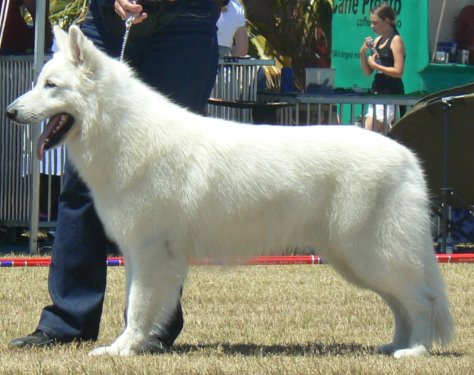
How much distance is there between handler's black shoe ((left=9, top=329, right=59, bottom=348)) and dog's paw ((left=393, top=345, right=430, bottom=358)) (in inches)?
66.2

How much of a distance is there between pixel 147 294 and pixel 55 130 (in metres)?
0.85

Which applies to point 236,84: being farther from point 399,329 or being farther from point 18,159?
point 399,329

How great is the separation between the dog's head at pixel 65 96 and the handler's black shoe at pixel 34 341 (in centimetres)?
100

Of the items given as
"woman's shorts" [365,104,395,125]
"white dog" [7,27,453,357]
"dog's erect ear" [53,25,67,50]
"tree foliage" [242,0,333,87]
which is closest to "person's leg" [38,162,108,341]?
"white dog" [7,27,453,357]

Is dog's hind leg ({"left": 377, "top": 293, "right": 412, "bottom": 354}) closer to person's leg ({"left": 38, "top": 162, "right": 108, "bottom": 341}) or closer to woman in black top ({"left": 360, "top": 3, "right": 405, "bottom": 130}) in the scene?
person's leg ({"left": 38, "top": 162, "right": 108, "bottom": 341})

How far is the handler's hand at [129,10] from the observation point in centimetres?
532

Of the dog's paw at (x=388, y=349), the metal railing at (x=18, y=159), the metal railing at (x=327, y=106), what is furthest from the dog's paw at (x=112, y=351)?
the metal railing at (x=327, y=106)

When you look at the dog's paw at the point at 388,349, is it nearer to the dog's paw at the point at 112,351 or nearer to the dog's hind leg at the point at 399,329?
the dog's hind leg at the point at 399,329

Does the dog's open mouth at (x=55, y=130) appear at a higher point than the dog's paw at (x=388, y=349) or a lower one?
higher

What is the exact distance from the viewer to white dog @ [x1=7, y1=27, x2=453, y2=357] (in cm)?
505

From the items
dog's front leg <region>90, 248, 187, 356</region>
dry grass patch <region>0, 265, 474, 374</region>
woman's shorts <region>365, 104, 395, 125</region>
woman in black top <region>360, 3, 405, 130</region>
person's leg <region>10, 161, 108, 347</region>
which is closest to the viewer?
dry grass patch <region>0, 265, 474, 374</region>

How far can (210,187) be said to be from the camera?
5.12m

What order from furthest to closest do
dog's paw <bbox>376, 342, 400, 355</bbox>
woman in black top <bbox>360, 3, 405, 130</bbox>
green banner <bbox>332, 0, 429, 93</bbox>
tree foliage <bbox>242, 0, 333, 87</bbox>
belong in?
tree foliage <bbox>242, 0, 333, 87</bbox> → green banner <bbox>332, 0, 429, 93</bbox> → woman in black top <bbox>360, 3, 405, 130</bbox> → dog's paw <bbox>376, 342, 400, 355</bbox>

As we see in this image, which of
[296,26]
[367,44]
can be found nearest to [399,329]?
[367,44]
